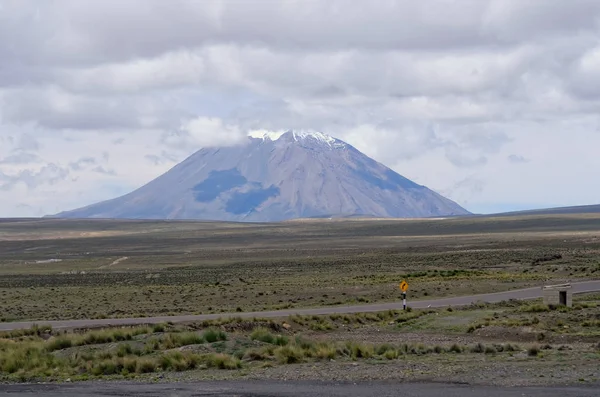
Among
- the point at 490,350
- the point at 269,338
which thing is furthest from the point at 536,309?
the point at 269,338

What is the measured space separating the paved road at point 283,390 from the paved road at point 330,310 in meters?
13.9

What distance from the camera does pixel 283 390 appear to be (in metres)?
16.5

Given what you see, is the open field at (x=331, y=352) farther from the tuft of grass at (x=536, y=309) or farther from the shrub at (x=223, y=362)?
the tuft of grass at (x=536, y=309)

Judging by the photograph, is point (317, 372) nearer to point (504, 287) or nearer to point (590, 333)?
point (590, 333)

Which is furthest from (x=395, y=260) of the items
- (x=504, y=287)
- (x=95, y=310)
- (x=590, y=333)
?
(x=590, y=333)

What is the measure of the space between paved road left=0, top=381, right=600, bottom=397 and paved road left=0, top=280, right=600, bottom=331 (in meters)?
13.9

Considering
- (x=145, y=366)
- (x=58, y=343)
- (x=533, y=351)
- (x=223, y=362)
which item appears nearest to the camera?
(x=533, y=351)

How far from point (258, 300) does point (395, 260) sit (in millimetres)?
38516

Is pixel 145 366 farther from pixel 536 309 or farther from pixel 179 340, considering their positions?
pixel 536 309

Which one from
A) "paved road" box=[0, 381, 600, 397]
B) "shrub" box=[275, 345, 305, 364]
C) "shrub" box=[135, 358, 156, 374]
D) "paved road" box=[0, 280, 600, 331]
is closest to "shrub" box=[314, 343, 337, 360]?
"shrub" box=[275, 345, 305, 364]

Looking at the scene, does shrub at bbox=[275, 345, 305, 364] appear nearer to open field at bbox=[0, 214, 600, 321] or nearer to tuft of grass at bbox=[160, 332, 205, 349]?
tuft of grass at bbox=[160, 332, 205, 349]

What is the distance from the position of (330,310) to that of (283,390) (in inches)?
759

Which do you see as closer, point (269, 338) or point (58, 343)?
point (269, 338)

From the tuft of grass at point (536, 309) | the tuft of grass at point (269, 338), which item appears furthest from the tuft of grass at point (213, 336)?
the tuft of grass at point (536, 309)
